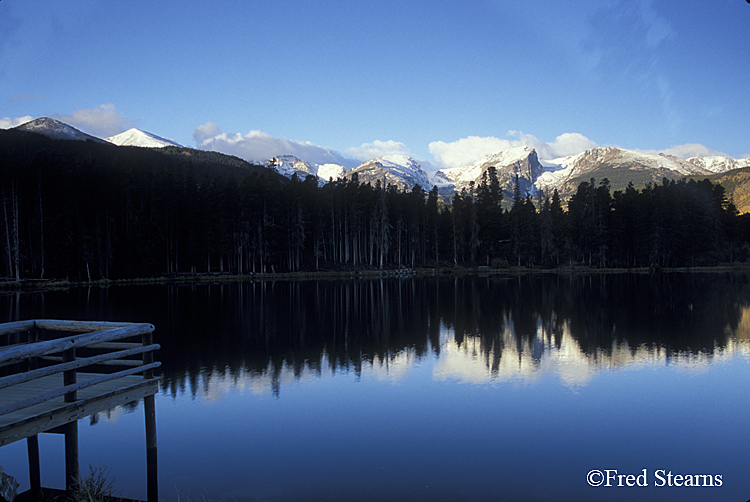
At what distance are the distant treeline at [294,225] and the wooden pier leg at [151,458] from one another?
64.5 metres

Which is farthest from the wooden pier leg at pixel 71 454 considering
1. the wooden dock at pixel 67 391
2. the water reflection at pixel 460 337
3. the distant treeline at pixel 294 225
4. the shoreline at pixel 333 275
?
the distant treeline at pixel 294 225

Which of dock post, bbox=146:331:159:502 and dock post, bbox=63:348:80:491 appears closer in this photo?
dock post, bbox=63:348:80:491

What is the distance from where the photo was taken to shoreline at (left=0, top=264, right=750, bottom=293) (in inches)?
2400

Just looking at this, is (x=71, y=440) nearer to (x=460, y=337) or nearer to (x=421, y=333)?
(x=460, y=337)

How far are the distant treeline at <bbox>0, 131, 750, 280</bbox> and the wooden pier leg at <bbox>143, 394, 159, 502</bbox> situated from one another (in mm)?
64525

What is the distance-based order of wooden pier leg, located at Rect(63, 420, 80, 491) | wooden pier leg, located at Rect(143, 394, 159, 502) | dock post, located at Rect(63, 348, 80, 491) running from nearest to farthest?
dock post, located at Rect(63, 348, 80, 491) < wooden pier leg, located at Rect(63, 420, 80, 491) < wooden pier leg, located at Rect(143, 394, 159, 502)

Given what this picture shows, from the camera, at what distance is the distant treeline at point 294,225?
67.4m

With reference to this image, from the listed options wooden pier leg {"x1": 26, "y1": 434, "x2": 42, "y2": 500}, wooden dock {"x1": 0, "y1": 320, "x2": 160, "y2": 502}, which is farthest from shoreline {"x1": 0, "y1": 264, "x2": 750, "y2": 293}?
wooden dock {"x1": 0, "y1": 320, "x2": 160, "y2": 502}

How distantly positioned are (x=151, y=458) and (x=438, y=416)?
22.7 ft

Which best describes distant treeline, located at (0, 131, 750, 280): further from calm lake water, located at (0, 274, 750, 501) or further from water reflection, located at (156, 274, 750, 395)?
calm lake water, located at (0, 274, 750, 501)

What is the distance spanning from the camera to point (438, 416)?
517 inches

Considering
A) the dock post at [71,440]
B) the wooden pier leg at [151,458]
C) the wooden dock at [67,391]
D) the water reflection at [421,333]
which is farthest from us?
the water reflection at [421,333]

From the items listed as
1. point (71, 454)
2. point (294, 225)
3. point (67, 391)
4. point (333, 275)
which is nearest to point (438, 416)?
point (71, 454)

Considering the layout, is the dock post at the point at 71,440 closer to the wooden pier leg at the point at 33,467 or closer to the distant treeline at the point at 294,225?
the wooden pier leg at the point at 33,467
